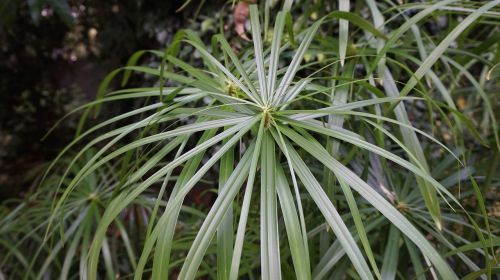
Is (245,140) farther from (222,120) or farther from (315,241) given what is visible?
(315,241)

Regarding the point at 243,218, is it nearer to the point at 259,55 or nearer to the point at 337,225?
the point at 337,225

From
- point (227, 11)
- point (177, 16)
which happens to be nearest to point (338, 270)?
point (227, 11)

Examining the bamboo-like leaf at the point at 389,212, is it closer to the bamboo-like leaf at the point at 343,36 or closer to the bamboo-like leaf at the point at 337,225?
the bamboo-like leaf at the point at 337,225

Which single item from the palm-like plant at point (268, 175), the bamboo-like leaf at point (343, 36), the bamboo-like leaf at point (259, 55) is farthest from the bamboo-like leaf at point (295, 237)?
the bamboo-like leaf at point (343, 36)

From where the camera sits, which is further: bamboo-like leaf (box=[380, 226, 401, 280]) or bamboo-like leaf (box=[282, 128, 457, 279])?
bamboo-like leaf (box=[380, 226, 401, 280])

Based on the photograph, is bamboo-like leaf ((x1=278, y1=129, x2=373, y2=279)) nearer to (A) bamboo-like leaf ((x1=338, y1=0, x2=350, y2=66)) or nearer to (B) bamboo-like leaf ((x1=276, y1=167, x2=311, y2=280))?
(B) bamboo-like leaf ((x1=276, y1=167, x2=311, y2=280))

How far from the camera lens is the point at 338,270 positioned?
743 mm

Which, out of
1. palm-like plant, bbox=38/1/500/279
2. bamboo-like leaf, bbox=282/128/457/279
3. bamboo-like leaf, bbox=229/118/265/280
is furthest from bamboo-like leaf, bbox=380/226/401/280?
bamboo-like leaf, bbox=229/118/265/280

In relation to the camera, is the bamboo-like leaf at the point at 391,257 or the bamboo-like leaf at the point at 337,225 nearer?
the bamboo-like leaf at the point at 337,225

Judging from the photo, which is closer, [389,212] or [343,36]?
[389,212]

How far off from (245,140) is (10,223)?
77 centimetres

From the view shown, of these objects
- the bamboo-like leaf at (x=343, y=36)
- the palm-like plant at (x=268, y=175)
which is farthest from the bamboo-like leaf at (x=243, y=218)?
the bamboo-like leaf at (x=343, y=36)

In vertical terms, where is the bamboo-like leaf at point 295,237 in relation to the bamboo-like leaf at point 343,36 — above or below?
below

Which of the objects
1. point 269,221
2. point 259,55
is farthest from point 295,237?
point 259,55
